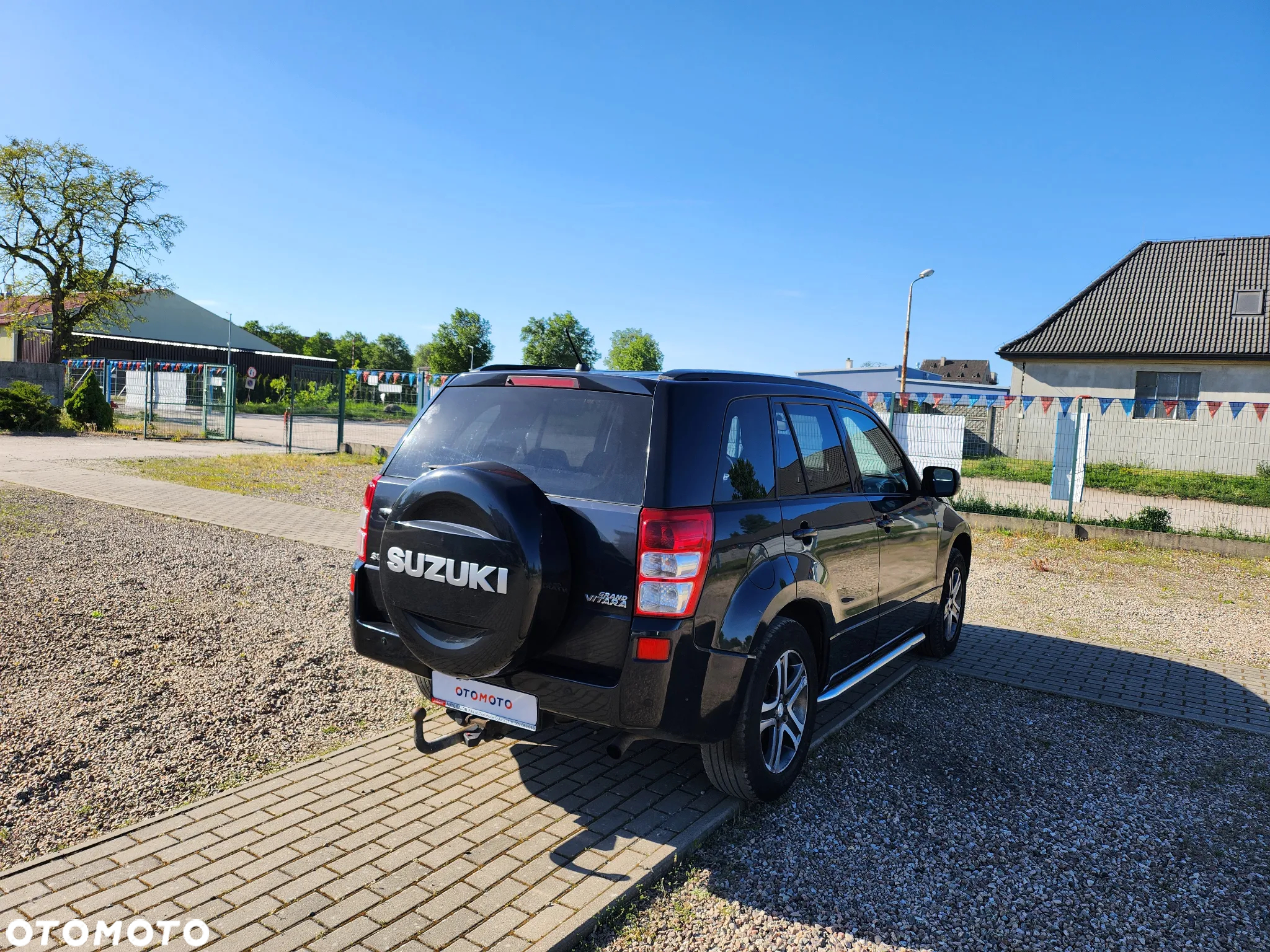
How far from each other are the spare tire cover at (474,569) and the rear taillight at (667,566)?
0.95 ft

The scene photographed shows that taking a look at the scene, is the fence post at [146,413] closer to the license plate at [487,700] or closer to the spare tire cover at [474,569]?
the license plate at [487,700]

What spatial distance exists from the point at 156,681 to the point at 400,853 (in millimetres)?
2458

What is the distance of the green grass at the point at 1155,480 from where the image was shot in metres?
11.8

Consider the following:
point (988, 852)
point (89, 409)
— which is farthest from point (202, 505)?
point (89, 409)

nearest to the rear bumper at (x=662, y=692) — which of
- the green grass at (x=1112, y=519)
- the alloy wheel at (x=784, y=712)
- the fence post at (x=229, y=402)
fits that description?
the alloy wheel at (x=784, y=712)

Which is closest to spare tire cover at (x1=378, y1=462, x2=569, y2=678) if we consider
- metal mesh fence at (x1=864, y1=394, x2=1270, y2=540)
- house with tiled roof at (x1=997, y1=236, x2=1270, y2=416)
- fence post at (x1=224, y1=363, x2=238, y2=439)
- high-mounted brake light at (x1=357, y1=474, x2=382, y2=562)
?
high-mounted brake light at (x1=357, y1=474, x2=382, y2=562)

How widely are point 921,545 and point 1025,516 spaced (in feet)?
29.5

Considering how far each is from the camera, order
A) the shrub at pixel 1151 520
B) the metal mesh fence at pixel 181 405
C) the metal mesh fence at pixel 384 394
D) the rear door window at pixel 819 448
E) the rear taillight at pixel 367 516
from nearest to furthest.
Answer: the rear taillight at pixel 367 516
the rear door window at pixel 819 448
the shrub at pixel 1151 520
the metal mesh fence at pixel 384 394
the metal mesh fence at pixel 181 405

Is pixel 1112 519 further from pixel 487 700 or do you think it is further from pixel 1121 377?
pixel 1121 377

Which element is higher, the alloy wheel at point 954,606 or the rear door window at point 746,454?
the rear door window at point 746,454

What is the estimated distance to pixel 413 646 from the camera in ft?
10.7

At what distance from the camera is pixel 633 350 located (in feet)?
436

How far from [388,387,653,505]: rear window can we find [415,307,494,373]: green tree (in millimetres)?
103586

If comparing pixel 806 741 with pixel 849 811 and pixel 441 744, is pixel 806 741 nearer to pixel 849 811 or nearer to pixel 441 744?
pixel 849 811
